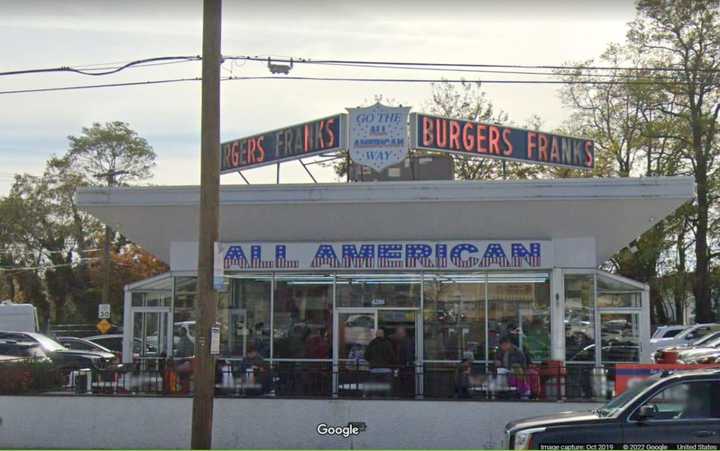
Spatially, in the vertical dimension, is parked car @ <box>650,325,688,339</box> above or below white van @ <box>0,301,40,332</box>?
below

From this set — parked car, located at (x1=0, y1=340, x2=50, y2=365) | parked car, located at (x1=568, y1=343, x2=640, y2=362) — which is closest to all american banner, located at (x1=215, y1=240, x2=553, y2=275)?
parked car, located at (x1=568, y1=343, x2=640, y2=362)

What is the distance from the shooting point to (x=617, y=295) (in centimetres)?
2028

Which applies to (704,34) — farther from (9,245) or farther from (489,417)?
(9,245)

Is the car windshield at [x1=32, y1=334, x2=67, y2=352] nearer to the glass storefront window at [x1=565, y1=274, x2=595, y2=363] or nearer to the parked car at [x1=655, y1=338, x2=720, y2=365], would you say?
the glass storefront window at [x1=565, y1=274, x2=595, y2=363]

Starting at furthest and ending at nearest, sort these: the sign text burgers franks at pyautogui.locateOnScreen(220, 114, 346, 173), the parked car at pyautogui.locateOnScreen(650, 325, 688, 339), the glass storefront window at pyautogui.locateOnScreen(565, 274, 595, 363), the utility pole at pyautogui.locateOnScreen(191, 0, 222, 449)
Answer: the parked car at pyautogui.locateOnScreen(650, 325, 688, 339), the sign text burgers franks at pyautogui.locateOnScreen(220, 114, 346, 173), the glass storefront window at pyautogui.locateOnScreen(565, 274, 595, 363), the utility pole at pyautogui.locateOnScreen(191, 0, 222, 449)

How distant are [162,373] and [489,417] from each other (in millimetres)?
6275

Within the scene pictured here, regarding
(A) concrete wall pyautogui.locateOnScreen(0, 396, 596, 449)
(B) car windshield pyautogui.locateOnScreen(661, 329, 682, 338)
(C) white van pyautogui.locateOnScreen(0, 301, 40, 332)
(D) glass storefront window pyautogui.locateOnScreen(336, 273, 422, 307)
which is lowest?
(A) concrete wall pyautogui.locateOnScreen(0, 396, 596, 449)

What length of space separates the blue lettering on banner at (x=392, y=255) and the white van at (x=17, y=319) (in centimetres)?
1865

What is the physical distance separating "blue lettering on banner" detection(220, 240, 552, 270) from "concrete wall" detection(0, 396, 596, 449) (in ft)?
12.7

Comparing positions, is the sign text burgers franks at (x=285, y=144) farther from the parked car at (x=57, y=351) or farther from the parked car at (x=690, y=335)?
the parked car at (x=690, y=335)

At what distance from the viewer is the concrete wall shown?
15953 mm

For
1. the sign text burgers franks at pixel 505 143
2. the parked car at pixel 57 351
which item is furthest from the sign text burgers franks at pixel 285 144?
the parked car at pixel 57 351

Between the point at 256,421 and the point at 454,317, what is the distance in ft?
18.4

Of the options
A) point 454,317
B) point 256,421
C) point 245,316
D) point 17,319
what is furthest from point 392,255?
point 17,319
